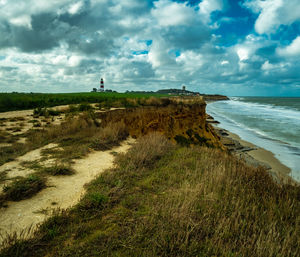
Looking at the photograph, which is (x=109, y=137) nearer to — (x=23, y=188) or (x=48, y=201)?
(x=23, y=188)

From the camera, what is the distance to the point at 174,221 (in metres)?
2.84

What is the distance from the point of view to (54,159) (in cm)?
634

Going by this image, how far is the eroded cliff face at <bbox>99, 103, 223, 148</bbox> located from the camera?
37.7 feet

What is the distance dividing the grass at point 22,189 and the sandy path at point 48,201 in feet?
0.49

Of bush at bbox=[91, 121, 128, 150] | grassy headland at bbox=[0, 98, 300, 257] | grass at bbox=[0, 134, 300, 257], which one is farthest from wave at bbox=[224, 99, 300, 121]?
grass at bbox=[0, 134, 300, 257]

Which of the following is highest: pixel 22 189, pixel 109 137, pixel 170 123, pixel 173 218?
pixel 170 123

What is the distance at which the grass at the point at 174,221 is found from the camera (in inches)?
96.0

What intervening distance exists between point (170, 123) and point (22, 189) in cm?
915

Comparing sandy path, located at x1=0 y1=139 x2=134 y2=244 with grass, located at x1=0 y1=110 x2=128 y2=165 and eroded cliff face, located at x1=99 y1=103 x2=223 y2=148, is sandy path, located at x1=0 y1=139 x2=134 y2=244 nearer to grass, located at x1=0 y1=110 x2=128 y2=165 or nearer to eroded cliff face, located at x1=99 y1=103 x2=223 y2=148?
grass, located at x1=0 y1=110 x2=128 y2=165

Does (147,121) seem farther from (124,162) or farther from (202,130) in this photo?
(124,162)

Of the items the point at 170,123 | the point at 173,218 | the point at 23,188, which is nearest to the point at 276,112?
the point at 170,123

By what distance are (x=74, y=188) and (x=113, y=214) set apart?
182cm

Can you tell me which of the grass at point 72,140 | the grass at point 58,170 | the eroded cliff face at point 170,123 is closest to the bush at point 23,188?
the grass at point 58,170

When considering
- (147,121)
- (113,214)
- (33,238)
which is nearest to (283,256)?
(113,214)
